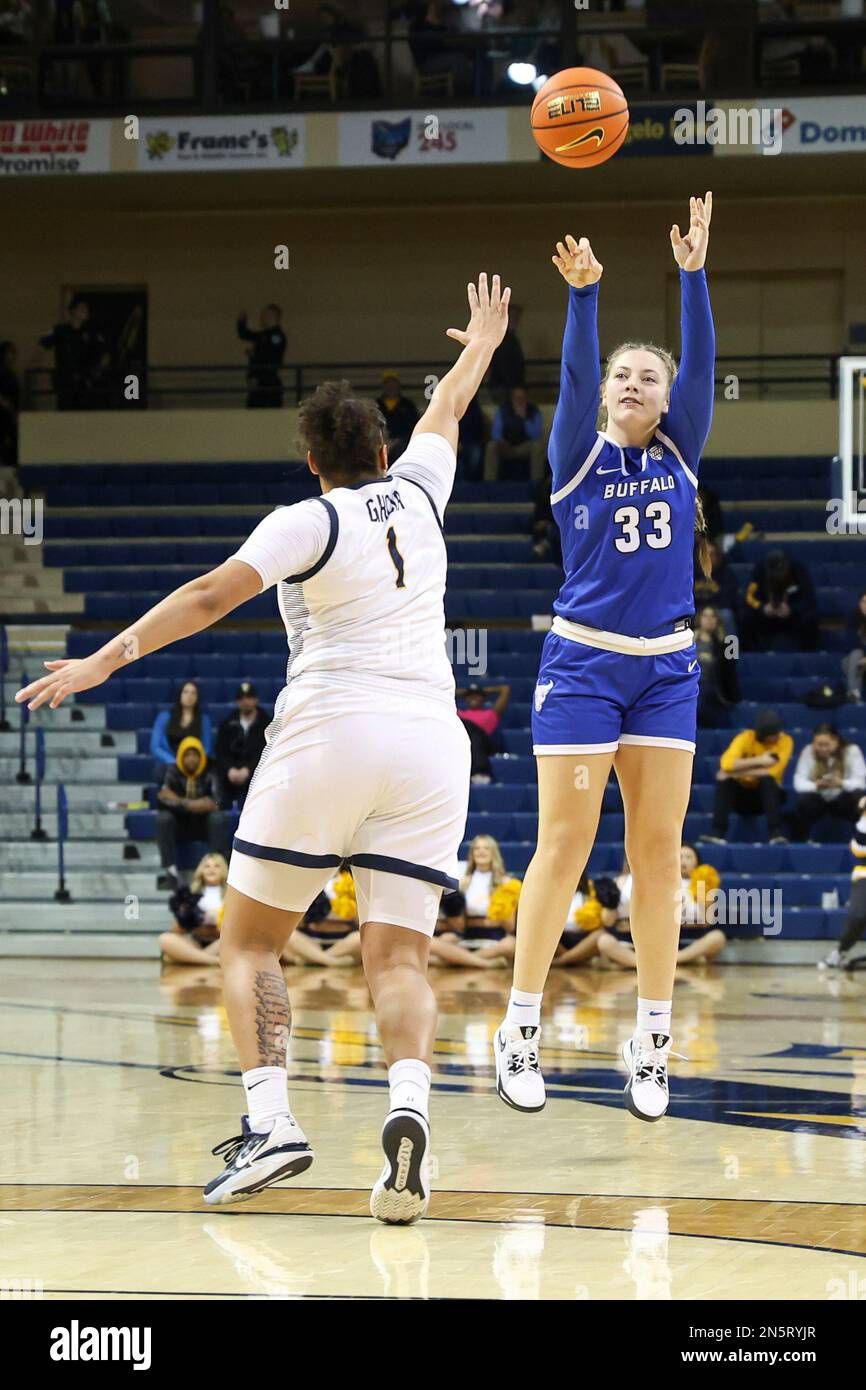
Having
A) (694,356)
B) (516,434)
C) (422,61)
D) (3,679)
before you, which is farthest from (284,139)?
(694,356)

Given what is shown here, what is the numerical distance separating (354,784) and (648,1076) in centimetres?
161

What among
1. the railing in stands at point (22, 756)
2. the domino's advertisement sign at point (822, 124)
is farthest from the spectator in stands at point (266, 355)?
the domino's advertisement sign at point (822, 124)

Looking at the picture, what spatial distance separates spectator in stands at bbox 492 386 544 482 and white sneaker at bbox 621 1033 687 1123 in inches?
521

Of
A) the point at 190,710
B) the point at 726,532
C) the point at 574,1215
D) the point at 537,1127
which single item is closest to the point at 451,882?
the point at 574,1215

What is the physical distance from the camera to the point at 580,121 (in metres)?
6.69

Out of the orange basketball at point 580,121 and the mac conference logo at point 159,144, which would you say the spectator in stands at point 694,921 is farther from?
the mac conference logo at point 159,144

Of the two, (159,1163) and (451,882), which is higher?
(451,882)

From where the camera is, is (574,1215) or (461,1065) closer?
(574,1215)

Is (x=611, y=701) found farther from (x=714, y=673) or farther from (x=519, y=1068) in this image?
(x=714, y=673)

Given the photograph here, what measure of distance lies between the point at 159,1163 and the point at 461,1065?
2.38 meters

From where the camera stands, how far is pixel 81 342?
19.4m

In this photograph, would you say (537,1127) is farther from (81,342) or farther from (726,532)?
(81,342)

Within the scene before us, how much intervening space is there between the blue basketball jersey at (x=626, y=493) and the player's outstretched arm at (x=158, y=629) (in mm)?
1353

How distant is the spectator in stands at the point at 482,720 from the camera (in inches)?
542
